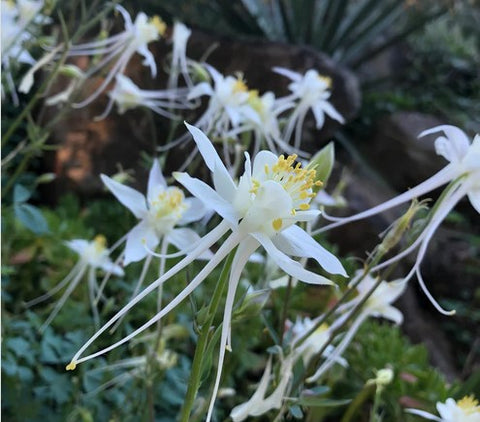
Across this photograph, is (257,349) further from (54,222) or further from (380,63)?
(380,63)

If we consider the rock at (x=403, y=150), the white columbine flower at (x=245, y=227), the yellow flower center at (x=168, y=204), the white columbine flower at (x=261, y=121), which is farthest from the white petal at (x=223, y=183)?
the rock at (x=403, y=150)

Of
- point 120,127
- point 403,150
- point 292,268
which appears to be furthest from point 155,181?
point 403,150

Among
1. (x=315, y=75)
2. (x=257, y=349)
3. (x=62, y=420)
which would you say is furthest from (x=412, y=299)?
(x=62, y=420)

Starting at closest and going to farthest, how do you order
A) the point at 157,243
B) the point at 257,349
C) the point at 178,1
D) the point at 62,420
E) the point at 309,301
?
1. the point at 157,243
2. the point at 62,420
3. the point at 257,349
4. the point at 309,301
5. the point at 178,1

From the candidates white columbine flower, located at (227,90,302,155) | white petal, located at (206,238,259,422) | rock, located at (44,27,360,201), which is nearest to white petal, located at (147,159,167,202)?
white columbine flower, located at (227,90,302,155)

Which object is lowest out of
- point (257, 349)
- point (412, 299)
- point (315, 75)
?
point (412, 299)

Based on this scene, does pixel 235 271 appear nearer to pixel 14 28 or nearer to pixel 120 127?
pixel 14 28
